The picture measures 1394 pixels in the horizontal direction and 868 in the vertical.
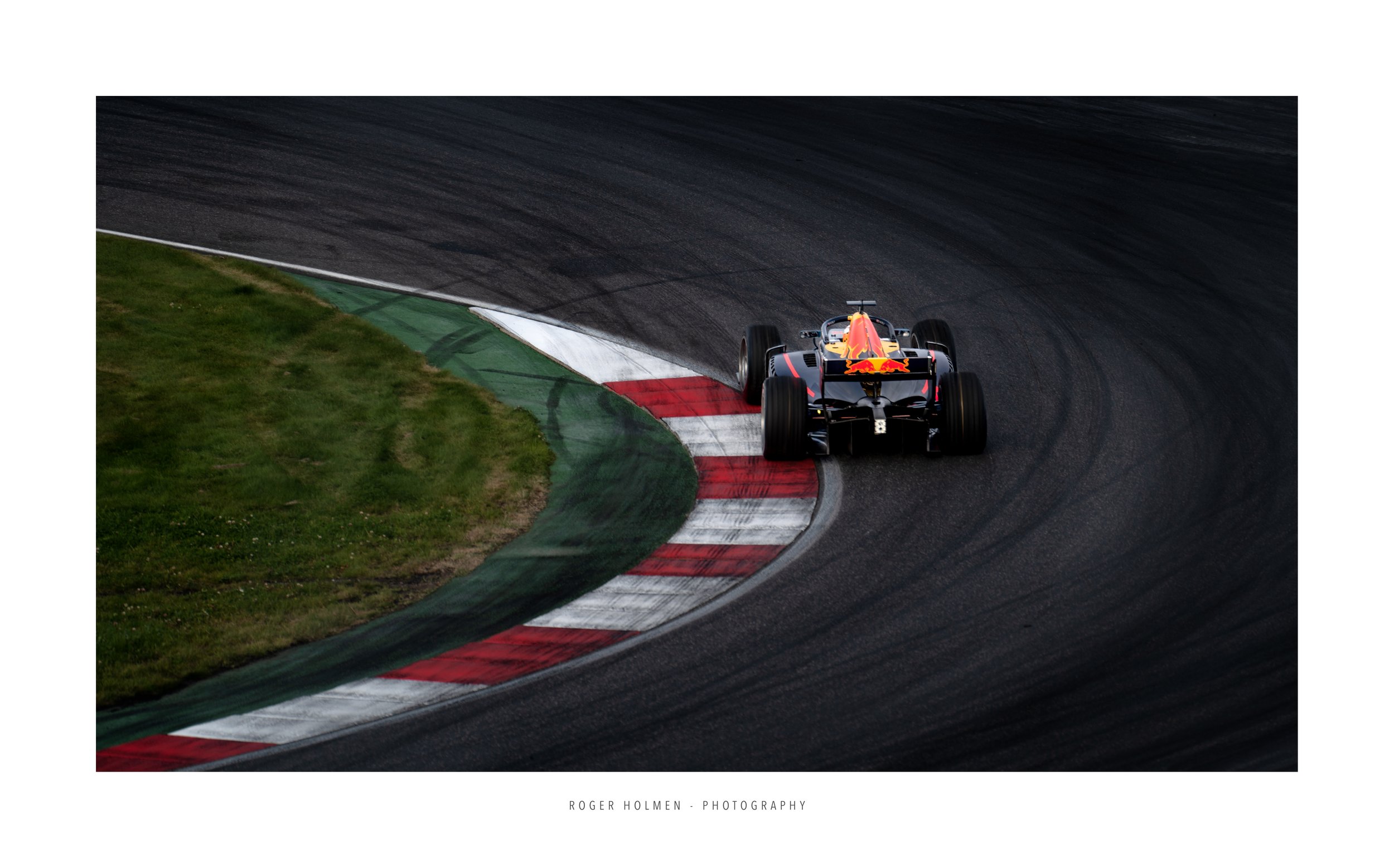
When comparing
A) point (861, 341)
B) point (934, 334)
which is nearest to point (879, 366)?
point (861, 341)

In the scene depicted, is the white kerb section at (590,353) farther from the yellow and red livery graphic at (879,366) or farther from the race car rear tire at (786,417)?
the yellow and red livery graphic at (879,366)

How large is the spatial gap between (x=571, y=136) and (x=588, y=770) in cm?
1513

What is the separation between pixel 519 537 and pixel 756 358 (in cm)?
384

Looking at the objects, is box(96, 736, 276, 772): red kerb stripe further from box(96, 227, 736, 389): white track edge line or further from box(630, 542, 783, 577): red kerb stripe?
box(96, 227, 736, 389): white track edge line

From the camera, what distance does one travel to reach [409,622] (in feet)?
40.0

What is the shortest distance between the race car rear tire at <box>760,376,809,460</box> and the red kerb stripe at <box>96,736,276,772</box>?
6241 millimetres

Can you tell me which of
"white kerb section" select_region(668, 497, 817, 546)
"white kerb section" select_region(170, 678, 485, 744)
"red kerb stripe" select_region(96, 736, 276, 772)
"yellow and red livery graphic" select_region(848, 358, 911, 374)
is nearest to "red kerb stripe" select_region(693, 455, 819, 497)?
"white kerb section" select_region(668, 497, 817, 546)

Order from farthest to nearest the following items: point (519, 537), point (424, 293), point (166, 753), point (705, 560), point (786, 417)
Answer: point (424, 293), point (786, 417), point (519, 537), point (705, 560), point (166, 753)

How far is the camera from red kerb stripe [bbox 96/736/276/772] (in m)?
10.3

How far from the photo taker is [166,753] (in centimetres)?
1045

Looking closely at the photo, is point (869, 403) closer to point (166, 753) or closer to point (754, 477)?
point (754, 477)

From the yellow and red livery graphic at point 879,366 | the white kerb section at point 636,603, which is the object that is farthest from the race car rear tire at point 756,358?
the white kerb section at point 636,603

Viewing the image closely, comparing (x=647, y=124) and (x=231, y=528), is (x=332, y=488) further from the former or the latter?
(x=647, y=124)

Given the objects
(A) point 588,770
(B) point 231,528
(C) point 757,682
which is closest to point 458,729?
(A) point 588,770
